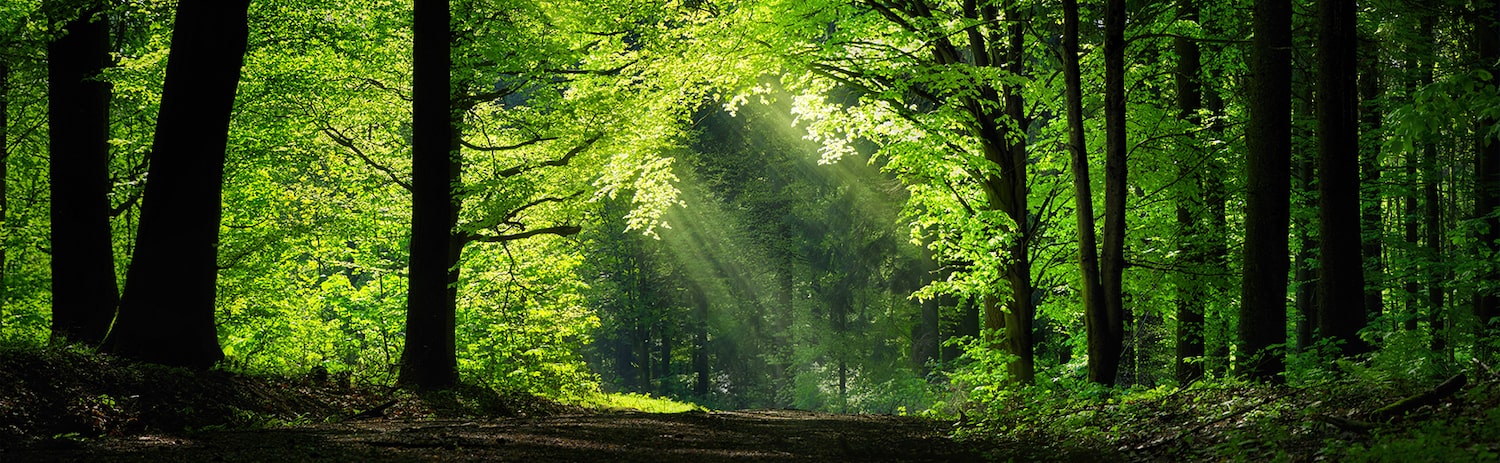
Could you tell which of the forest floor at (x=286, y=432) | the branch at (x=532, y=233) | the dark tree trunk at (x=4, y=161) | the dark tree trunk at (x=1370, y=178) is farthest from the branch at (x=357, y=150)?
the dark tree trunk at (x=1370, y=178)

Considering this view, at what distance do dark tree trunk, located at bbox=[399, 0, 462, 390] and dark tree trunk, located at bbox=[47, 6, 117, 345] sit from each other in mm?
3965

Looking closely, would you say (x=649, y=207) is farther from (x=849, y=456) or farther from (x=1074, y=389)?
(x=849, y=456)

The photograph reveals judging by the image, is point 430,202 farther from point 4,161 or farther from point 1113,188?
point 4,161

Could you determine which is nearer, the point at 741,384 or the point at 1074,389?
the point at 1074,389

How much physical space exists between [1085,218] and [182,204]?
9339 millimetres

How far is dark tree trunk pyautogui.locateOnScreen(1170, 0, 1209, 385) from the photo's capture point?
14266 mm

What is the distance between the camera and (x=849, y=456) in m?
8.41

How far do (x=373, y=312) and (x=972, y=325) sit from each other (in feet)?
45.0

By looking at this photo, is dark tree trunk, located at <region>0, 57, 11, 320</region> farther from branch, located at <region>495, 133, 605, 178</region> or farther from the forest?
branch, located at <region>495, 133, 605, 178</region>

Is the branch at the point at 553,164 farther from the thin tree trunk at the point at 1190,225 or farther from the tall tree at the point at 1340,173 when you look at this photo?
the tall tree at the point at 1340,173

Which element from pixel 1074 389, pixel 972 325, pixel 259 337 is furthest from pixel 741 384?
pixel 1074 389

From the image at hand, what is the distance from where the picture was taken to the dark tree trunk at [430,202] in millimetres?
12695

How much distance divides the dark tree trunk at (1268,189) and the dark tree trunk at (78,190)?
538 inches

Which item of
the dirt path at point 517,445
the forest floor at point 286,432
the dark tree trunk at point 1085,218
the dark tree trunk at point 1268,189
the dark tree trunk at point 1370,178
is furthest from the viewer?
the dark tree trunk at point 1370,178
